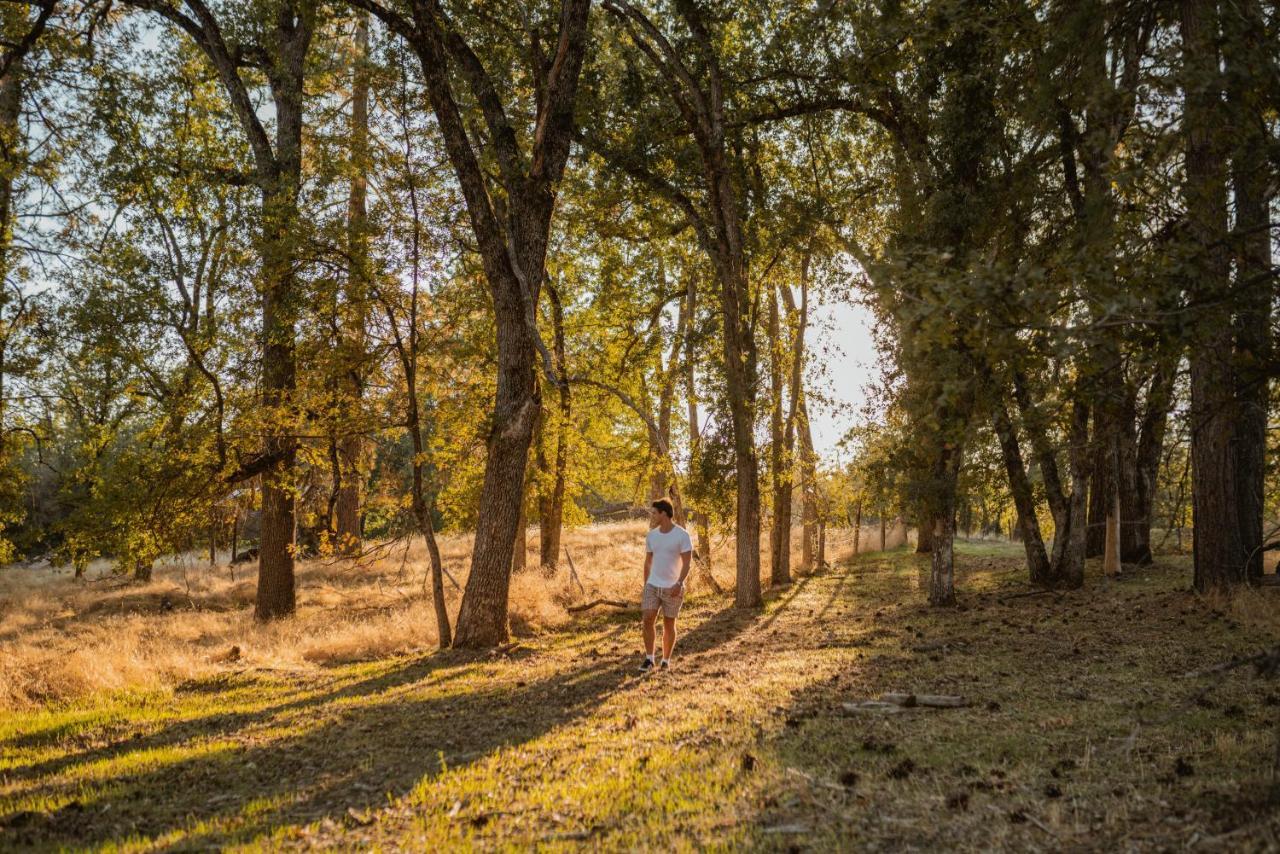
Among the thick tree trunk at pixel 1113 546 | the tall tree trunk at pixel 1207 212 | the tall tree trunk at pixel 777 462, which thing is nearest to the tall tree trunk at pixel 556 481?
the tall tree trunk at pixel 777 462

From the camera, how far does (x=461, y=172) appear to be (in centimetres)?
1180

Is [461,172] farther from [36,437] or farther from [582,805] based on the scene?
[36,437]

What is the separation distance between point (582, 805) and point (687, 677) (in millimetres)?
4306

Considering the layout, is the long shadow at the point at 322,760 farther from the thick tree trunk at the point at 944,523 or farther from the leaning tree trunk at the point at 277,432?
the thick tree trunk at the point at 944,523

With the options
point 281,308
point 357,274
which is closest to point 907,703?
point 357,274

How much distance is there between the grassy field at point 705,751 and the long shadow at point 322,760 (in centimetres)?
3

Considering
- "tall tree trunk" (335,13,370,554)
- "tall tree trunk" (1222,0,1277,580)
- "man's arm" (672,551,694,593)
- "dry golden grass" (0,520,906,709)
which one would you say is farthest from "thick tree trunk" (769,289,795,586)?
"tall tree trunk" (1222,0,1277,580)

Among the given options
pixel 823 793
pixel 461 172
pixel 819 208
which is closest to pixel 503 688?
pixel 823 793

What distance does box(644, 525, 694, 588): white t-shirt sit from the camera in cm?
928

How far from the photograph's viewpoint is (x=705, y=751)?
5508 millimetres

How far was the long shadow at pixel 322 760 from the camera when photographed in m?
4.75

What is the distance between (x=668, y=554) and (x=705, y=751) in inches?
153

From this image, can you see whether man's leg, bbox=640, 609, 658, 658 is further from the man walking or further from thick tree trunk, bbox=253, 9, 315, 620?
thick tree trunk, bbox=253, 9, 315, 620

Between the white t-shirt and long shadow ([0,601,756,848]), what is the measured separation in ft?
3.89
